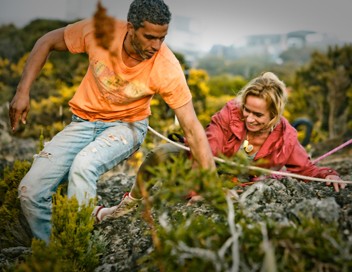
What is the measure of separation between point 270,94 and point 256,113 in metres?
0.20

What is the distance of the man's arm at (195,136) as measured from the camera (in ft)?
8.73

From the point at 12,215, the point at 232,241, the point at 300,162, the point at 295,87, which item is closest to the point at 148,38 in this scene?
the point at 232,241

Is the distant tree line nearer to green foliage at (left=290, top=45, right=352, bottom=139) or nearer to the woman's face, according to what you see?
green foliage at (left=290, top=45, right=352, bottom=139)

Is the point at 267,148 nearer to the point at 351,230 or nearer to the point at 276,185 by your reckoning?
the point at 276,185

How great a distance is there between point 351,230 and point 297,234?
503mm

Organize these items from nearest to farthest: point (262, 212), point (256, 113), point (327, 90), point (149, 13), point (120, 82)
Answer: point (262, 212), point (149, 13), point (120, 82), point (256, 113), point (327, 90)

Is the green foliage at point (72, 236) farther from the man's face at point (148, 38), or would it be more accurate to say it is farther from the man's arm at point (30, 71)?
the man's face at point (148, 38)

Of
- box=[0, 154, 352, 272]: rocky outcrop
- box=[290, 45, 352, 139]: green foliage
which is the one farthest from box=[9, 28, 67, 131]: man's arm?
box=[290, 45, 352, 139]: green foliage

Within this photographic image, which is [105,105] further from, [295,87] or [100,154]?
[295,87]

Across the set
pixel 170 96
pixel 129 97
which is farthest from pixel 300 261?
pixel 129 97

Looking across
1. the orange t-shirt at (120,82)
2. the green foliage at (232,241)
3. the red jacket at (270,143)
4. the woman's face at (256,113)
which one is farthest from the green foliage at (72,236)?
the woman's face at (256,113)

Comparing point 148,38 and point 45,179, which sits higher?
point 148,38

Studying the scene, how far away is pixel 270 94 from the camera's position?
3.35 m

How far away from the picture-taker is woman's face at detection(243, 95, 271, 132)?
3307mm
